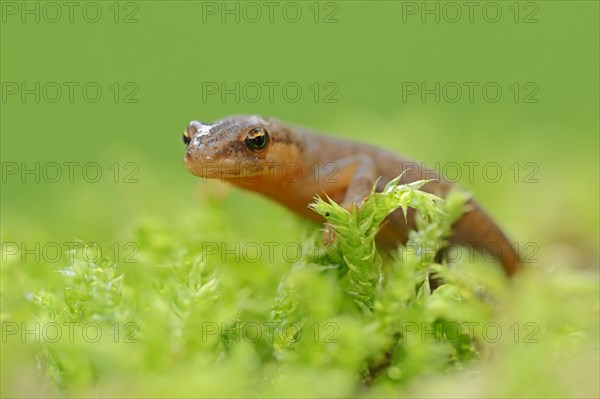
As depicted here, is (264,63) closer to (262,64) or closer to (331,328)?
(262,64)

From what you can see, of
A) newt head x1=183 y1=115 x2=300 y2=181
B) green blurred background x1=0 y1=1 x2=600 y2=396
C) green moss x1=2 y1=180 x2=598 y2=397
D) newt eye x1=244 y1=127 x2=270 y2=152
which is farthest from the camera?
green blurred background x1=0 y1=1 x2=600 y2=396

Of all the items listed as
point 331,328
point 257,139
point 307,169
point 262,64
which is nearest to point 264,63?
point 262,64

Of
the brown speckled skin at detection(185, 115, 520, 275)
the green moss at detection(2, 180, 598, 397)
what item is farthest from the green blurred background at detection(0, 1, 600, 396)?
the green moss at detection(2, 180, 598, 397)

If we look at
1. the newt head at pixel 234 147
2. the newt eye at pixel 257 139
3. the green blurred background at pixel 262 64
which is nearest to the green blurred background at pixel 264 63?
the green blurred background at pixel 262 64

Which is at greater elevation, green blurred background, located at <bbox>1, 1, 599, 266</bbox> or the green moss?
green blurred background, located at <bbox>1, 1, 599, 266</bbox>

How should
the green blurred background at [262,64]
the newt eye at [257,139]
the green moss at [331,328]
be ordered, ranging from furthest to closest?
the green blurred background at [262,64] < the newt eye at [257,139] < the green moss at [331,328]

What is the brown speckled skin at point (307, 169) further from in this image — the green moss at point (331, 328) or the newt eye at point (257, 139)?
the green moss at point (331, 328)

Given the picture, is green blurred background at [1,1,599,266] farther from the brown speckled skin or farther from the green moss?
the green moss
